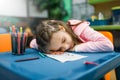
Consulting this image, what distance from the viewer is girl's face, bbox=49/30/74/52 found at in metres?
0.81

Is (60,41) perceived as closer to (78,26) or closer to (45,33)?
(45,33)

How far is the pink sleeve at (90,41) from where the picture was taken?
82 cm

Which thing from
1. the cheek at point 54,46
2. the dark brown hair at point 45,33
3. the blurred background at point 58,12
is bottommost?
the cheek at point 54,46

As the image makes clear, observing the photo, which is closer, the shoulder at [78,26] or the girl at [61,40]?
the girl at [61,40]

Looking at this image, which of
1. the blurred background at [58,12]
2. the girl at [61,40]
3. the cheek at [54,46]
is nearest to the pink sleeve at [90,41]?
the girl at [61,40]

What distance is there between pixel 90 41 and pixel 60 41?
19 centimetres

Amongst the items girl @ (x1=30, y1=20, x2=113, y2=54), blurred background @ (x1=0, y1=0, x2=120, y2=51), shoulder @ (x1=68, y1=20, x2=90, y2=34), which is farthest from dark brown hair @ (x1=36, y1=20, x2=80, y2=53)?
blurred background @ (x1=0, y1=0, x2=120, y2=51)

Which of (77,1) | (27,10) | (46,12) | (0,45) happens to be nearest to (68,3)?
(77,1)

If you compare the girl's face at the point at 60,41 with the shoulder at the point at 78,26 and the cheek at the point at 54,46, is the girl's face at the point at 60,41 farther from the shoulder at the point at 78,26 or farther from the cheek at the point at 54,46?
the shoulder at the point at 78,26

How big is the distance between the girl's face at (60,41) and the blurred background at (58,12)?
0.88m

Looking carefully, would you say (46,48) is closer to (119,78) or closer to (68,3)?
(119,78)

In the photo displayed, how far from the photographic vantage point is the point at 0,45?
1.17m

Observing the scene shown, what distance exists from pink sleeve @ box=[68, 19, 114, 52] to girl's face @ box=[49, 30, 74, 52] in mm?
58

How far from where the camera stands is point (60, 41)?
820mm
